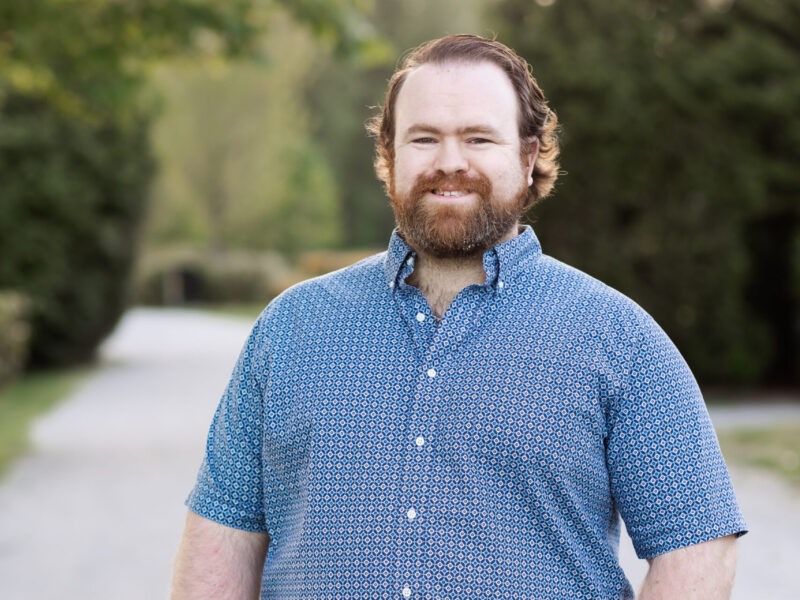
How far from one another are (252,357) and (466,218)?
0.51 metres

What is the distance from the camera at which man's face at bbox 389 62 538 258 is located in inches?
84.0

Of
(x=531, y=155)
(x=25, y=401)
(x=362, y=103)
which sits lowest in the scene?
(x=25, y=401)

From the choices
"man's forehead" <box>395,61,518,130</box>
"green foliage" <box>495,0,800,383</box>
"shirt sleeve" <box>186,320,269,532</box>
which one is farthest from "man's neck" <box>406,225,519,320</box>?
"green foliage" <box>495,0,800,383</box>

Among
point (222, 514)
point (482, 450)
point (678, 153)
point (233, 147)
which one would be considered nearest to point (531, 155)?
point (482, 450)

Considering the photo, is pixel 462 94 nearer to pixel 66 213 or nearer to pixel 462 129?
pixel 462 129

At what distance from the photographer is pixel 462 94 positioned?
7.02ft

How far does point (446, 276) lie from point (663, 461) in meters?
0.56

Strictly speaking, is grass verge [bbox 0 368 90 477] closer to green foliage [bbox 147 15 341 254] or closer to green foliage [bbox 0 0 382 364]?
green foliage [bbox 0 0 382 364]

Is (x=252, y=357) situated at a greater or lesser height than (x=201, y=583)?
greater

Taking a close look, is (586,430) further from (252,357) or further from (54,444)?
(54,444)

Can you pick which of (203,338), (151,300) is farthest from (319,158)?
(203,338)

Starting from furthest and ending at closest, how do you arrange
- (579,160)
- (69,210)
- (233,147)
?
(233,147)
(69,210)
(579,160)

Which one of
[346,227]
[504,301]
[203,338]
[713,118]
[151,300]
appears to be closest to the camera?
[504,301]

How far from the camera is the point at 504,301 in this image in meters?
2.15
